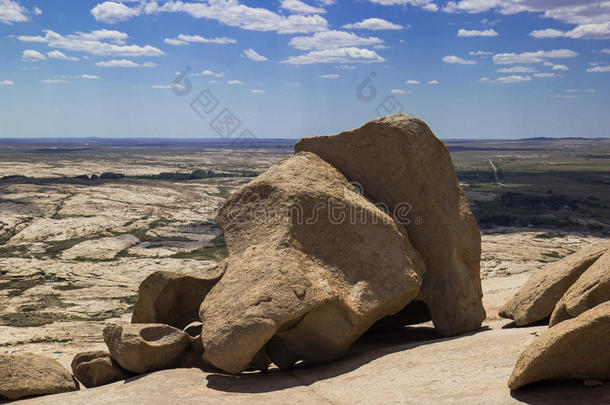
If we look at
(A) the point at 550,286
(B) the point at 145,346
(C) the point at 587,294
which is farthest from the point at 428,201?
(B) the point at 145,346

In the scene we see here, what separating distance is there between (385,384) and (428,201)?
498cm

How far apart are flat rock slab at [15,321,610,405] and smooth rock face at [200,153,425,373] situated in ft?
1.83

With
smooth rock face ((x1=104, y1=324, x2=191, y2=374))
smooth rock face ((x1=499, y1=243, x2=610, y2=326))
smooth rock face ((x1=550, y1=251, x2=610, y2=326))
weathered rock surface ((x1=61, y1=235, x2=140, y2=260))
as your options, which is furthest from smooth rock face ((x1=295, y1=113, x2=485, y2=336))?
weathered rock surface ((x1=61, y1=235, x2=140, y2=260))

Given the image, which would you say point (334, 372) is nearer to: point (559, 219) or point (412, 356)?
point (412, 356)

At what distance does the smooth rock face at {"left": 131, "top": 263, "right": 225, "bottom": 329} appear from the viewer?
503 inches

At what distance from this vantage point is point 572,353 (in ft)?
23.4

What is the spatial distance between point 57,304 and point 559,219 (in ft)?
159

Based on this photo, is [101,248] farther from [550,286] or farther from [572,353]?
[572,353]

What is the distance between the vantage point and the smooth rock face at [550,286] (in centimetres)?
1136

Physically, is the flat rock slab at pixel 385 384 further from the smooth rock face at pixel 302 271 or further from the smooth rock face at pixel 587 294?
the smooth rock face at pixel 587 294

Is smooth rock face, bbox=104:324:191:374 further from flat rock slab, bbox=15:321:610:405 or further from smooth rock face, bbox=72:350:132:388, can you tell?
flat rock slab, bbox=15:321:610:405

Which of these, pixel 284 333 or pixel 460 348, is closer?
pixel 460 348

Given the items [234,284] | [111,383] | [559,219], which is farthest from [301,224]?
[559,219]

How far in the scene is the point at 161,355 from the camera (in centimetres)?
1110
